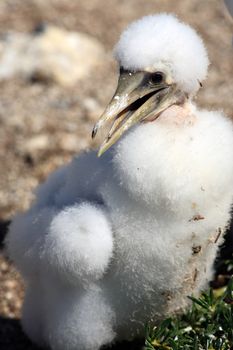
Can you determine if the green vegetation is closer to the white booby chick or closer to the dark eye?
the white booby chick

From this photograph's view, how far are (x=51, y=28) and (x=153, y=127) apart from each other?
3114 millimetres

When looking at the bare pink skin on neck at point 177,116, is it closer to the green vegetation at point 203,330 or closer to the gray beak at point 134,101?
the gray beak at point 134,101

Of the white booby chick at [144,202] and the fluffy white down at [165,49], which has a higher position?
the fluffy white down at [165,49]

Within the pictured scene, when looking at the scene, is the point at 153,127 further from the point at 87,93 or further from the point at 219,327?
the point at 87,93

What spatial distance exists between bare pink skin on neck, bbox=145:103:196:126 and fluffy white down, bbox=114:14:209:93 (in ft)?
0.32

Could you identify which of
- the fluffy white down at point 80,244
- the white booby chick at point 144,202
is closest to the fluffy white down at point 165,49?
the white booby chick at point 144,202

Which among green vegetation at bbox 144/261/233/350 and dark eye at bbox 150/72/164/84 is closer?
green vegetation at bbox 144/261/233/350

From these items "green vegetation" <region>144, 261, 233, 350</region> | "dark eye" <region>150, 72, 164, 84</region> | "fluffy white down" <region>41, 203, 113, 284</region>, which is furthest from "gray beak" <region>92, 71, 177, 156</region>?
"green vegetation" <region>144, 261, 233, 350</region>

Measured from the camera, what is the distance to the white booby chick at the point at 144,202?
3.44 m

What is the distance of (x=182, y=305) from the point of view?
12.6ft

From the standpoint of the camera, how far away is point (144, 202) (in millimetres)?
3447

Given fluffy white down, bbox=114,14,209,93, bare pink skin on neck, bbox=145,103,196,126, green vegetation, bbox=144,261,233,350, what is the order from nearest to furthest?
1. green vegetation, bbox=144,261,233,350
2. fluffy white down, bbox=114,14,209,93
3. bare pink skin on neck, bbox=145,103,196,126

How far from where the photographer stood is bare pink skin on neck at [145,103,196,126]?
3.56 metres

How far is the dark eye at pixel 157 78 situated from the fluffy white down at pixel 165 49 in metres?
0.04
